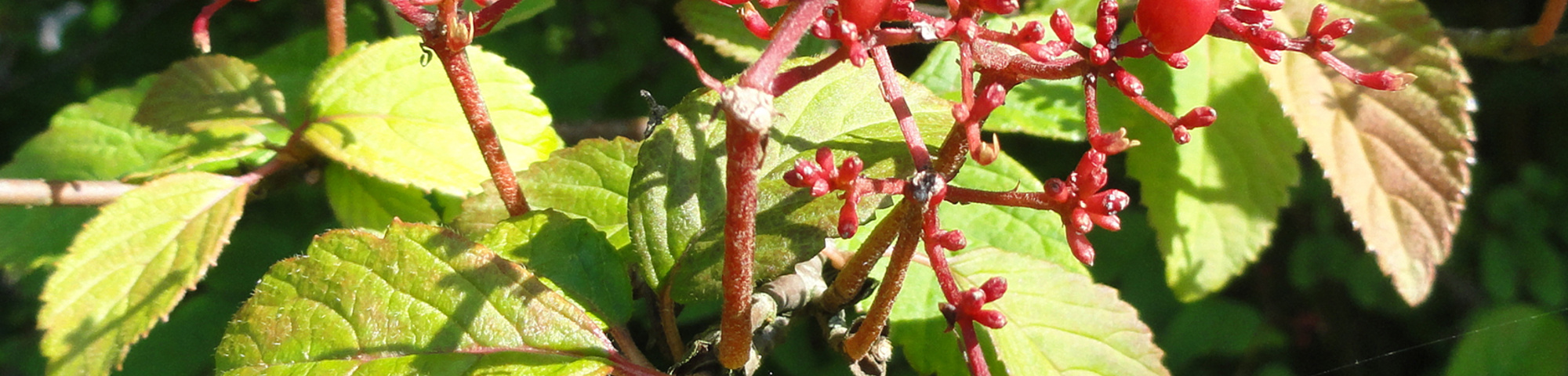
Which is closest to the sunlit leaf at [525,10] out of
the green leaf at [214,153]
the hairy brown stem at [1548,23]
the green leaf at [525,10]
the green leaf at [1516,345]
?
the green leaf at [525,10]

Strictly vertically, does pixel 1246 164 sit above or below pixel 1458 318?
above

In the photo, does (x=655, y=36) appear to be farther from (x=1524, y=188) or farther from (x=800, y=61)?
(x=1524, y=188)

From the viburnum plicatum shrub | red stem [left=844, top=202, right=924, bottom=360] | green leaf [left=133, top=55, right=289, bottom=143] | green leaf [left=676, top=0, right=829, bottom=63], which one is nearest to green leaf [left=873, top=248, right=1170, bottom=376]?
the viburnum plicatum shrub

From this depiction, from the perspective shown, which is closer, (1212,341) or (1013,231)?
(1013,231)

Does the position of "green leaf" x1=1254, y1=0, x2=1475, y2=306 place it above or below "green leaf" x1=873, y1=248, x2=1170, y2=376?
below

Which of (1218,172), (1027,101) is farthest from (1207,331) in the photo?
(1027,101)

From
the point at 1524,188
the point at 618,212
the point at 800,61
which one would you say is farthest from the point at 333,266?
the point at 1524,188

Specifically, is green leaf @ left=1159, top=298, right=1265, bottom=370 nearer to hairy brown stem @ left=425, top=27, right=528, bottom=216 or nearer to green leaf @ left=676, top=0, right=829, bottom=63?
green leaf @ left=676, top=0, right=829, bottom=63
